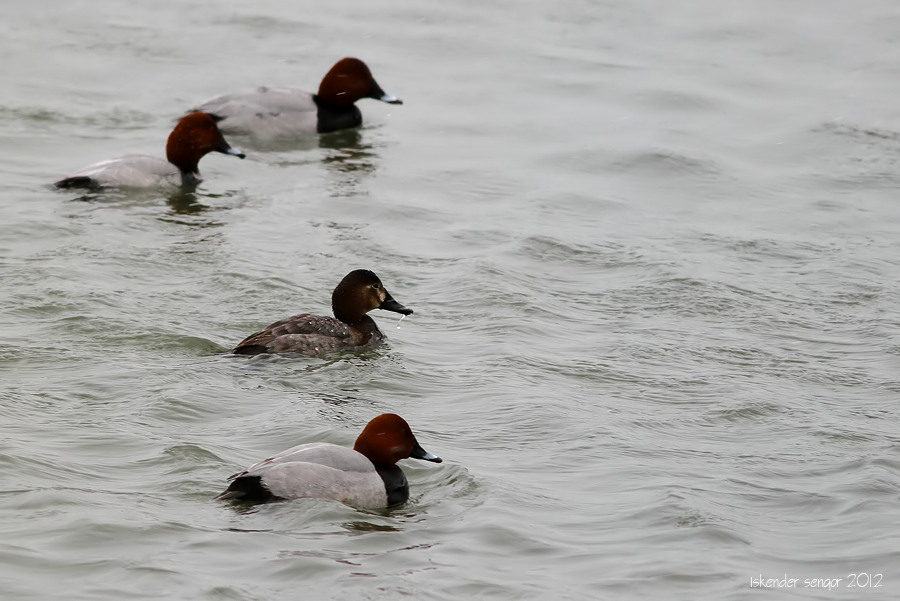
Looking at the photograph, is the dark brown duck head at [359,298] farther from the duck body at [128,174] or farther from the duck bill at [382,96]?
the duck bill at [382,96]

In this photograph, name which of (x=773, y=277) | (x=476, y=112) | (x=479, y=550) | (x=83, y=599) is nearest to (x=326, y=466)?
(x=479, y=550)

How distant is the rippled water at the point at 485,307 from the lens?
7.37 metres

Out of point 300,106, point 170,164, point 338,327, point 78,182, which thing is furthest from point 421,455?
point 300,106

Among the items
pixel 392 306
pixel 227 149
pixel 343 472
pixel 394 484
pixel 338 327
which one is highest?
pixel 227 149

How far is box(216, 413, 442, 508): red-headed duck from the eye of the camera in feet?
24.8

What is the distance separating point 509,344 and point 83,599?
16.0 feet

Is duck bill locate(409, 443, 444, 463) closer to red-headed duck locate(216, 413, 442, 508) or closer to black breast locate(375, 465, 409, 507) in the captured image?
red-headed duck locate(216, 413, 442, 508)

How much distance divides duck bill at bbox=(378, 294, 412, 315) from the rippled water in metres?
0.33

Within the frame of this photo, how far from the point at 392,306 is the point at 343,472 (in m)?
3.15

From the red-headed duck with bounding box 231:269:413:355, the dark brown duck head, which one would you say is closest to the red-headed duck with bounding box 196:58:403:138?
the red-headed duck with bounding box 231:269:413:355

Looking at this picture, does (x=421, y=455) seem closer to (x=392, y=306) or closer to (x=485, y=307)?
(x=392, y=306)

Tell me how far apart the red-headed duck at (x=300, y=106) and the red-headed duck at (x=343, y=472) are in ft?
30.1

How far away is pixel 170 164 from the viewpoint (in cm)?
1466

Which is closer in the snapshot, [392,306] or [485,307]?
[392,306]
